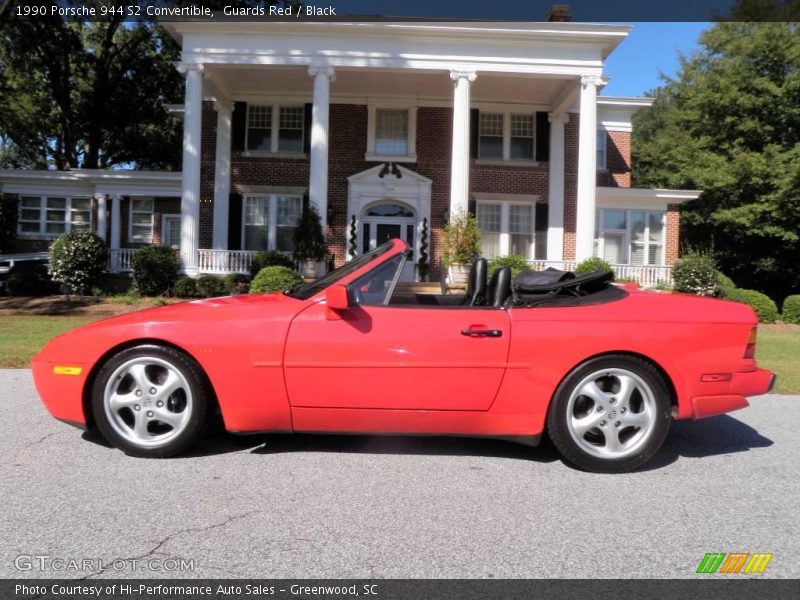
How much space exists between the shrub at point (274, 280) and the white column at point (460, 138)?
5.41 meters

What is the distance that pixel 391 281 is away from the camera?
13.3 feet

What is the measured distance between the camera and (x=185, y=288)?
55.0 ft

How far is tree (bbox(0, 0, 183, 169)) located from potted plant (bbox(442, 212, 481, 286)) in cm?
1871

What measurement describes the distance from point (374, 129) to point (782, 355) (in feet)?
→ 45.5

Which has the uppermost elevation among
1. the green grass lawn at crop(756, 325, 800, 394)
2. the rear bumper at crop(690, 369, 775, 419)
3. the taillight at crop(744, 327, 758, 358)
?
the taillight at crop(744, 327, 758, 358)

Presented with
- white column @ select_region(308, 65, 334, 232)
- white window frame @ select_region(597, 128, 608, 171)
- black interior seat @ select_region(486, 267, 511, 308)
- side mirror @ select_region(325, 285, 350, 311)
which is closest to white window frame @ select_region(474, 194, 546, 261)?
white window frame @ select_region(597, 128, 608, 171)

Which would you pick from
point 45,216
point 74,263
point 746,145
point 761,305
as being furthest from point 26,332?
point 746,145

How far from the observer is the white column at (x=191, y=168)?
17.5 m

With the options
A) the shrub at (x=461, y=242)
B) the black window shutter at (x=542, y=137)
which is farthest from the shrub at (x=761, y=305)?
the black window shutter at (x=542, y=137)

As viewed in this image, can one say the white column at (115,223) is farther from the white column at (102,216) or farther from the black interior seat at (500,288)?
the black interior seat at (500,288)

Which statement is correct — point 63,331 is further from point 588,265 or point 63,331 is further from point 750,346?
point 588,265

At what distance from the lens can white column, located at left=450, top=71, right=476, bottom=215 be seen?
56.8ft

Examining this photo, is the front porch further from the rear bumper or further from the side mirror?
the side mirror

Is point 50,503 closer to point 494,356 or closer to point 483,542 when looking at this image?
point 483,542
